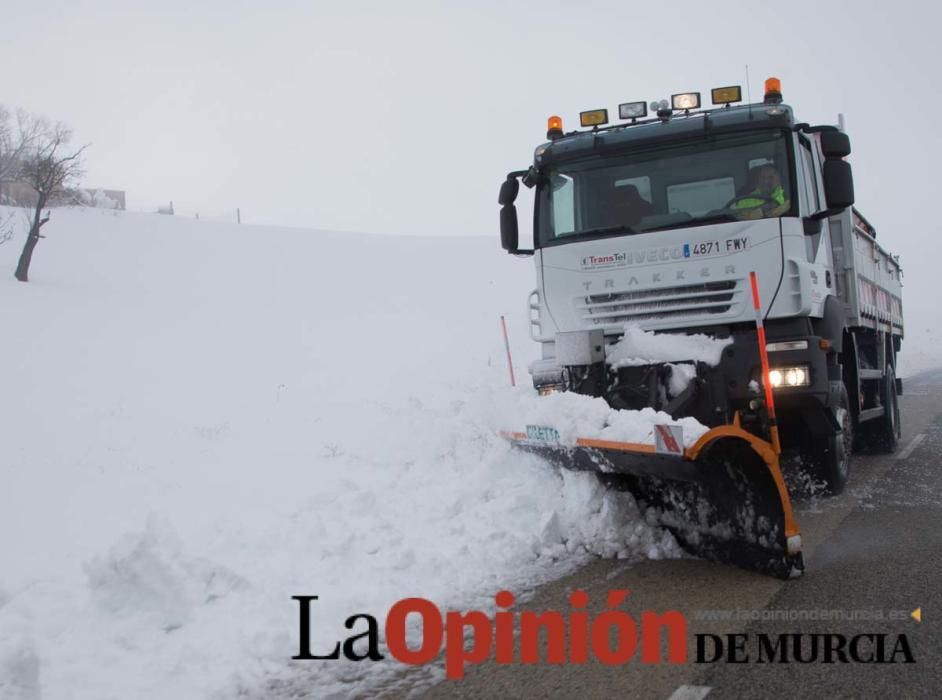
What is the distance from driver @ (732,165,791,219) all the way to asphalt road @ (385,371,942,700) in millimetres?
2506

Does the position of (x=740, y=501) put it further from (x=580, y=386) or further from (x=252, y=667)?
(x=252, y=667)

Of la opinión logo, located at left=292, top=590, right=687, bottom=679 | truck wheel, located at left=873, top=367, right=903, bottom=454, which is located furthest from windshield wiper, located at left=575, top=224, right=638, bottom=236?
truck wheel, located at left=873, top=367, right=903, bottom=454

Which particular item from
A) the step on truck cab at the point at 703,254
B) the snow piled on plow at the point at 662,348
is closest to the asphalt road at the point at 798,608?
the step on truck cab at the point at 703,254

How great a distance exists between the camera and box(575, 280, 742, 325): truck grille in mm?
6512

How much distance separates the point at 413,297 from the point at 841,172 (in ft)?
91.5

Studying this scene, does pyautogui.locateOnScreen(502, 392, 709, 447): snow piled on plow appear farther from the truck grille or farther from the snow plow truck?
the truck grille

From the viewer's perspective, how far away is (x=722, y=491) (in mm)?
5023

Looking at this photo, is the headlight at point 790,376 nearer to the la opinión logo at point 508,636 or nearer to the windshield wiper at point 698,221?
the windshield wiper at point 698,221

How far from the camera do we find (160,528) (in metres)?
4.78

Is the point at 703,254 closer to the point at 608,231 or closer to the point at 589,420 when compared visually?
the point at 608,231

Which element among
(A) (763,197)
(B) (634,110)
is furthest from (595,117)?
(A) (763,197)

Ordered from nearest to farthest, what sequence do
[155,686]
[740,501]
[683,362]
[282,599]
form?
[155,686], [282,599], [740,501], [683,362]

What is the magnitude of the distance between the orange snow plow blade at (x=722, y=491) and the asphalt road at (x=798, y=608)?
0.47 ft

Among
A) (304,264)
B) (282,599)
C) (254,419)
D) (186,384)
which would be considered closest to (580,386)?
(282,599)
